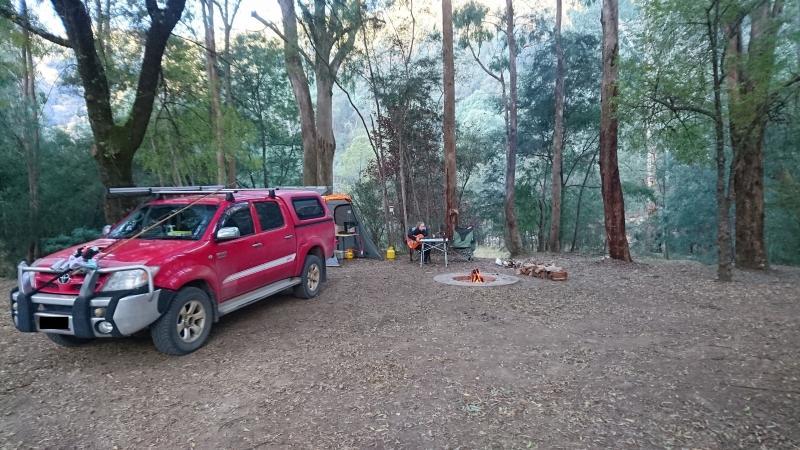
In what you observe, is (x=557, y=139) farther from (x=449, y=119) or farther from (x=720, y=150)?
(x=720, y=150)

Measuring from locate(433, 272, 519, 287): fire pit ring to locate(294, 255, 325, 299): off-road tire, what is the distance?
2377 mm

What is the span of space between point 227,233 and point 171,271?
77cm

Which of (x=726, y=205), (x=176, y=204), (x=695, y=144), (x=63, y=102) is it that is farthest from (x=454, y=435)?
(x=63, y=102)

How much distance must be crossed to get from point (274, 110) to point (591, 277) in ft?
54.9

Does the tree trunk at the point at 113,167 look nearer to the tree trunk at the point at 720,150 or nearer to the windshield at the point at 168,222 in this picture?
the windshield at the point at 168,222

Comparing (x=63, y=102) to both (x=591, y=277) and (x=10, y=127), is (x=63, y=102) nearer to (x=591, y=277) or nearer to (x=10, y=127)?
(x=10, y=127)

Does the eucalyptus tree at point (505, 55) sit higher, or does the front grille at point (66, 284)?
the eucalyptus tree at point (505, 55)

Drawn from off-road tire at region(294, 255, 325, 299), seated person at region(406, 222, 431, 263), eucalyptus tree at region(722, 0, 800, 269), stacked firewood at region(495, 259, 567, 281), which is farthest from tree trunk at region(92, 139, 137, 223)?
eucalyptus tree at region(722, 0, 800, 269)

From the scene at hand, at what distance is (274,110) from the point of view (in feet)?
66.9

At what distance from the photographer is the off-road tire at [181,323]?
4227 millimetres

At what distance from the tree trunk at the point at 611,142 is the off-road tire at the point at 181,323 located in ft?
29.9

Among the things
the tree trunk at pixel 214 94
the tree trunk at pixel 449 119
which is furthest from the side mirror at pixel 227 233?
the tree trunk at pixel 449 119

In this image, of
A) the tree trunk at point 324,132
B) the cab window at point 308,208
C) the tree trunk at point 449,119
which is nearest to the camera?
the cab window at point 308,208

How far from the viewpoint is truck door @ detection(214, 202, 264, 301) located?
4.94 metres
